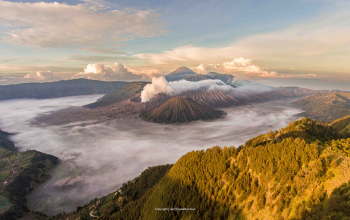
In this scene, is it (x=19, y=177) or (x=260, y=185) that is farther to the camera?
(x=19, y=177)

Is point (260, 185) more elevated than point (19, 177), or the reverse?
point (260, 185)

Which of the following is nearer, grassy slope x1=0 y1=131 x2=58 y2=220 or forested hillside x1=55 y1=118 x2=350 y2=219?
forested hillside x1=55 y1=118 x2=350 y2=219

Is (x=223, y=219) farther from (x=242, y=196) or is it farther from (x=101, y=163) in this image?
(x=101, y=163)

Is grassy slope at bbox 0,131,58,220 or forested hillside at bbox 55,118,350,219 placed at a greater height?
forested hillside at bbox 55,118,350,219

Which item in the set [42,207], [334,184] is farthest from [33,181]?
[334,184]

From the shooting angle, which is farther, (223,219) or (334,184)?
(223,219)
